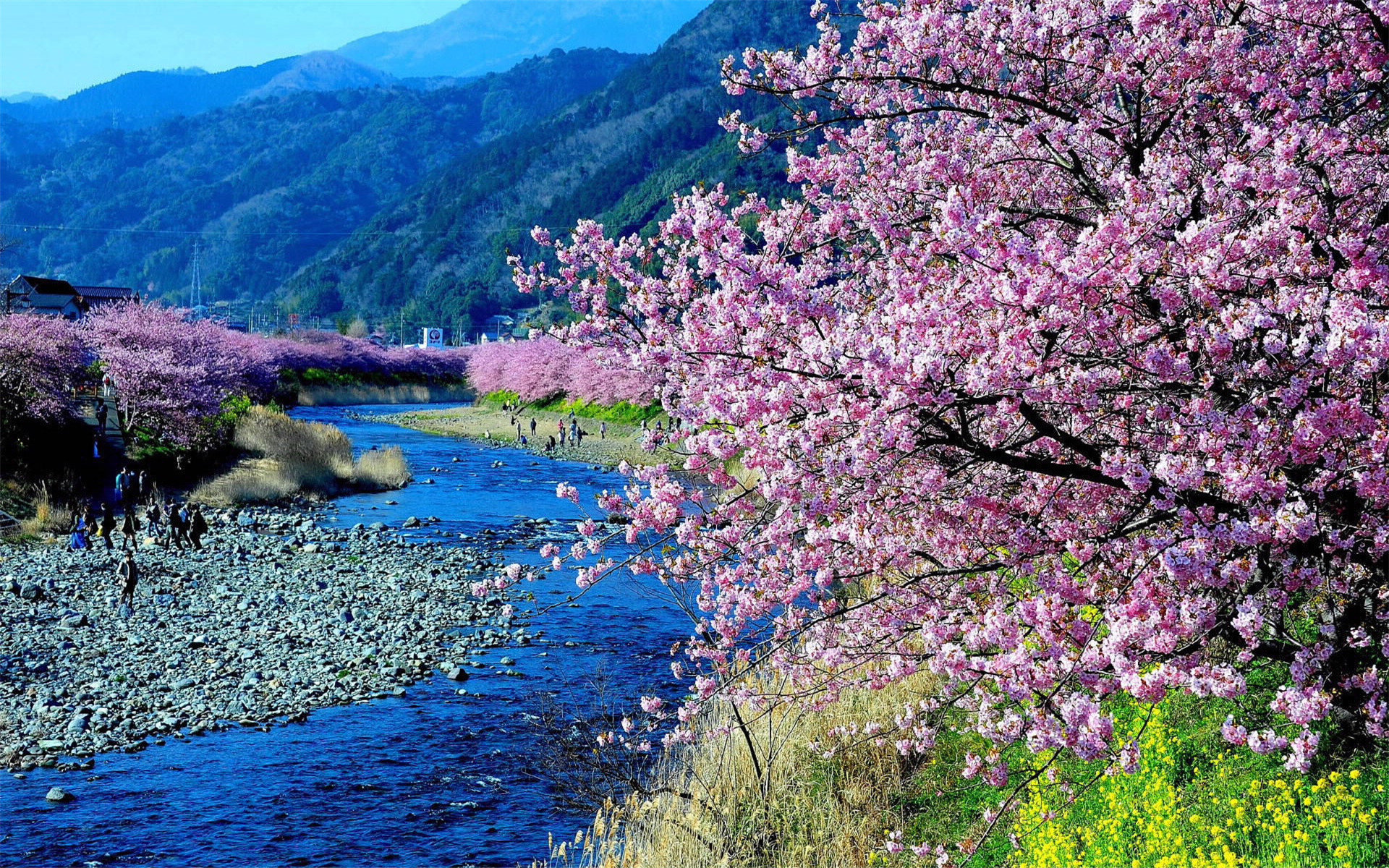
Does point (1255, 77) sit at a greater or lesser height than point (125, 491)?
greater

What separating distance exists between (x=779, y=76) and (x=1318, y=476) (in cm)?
478

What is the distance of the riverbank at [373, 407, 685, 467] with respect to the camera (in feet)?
178

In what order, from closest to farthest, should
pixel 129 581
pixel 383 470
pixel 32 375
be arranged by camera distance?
pixel 129 581 → pixel 32 375 → pixel 383 470

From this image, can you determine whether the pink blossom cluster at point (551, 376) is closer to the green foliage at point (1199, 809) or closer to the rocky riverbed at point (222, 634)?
the rocky riverbed at point (222, 634)

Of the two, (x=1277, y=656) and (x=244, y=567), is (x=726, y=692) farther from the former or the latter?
(x=244, y=567)

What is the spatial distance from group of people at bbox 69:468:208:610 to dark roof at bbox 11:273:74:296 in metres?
87.9

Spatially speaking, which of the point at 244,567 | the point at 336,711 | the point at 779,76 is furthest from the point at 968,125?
the point at 244,567

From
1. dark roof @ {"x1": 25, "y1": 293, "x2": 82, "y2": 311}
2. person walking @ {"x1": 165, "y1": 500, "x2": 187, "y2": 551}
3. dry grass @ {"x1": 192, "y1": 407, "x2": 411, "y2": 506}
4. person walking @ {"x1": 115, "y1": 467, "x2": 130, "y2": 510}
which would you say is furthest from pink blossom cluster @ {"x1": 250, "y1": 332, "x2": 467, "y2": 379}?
person walking @ {"x1": 165, "y1": 500, "x2": 187, "y2": 551}

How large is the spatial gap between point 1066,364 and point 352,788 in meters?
12.0

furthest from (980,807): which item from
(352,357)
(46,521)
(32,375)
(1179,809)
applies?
(352,357)

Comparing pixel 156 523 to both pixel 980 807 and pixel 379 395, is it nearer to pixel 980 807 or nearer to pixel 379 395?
pixel 980 807

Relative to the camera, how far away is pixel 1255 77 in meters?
7.00

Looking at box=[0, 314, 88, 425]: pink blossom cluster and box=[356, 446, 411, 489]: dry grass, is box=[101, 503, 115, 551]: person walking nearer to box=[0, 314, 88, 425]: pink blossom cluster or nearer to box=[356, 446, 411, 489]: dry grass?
box=[0, 314, 88, 425]: pink blossom cluster

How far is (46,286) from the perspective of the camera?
108m
